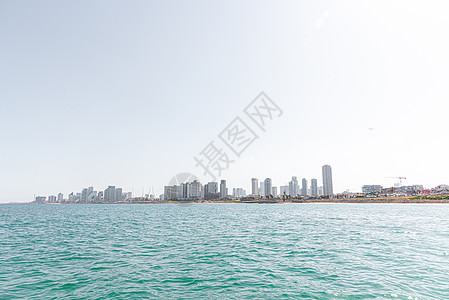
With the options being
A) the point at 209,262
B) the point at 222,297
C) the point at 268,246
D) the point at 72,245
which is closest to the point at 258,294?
the point at 222,297

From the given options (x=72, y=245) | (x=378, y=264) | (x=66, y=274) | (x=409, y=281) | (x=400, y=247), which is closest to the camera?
(x=409, y=281)

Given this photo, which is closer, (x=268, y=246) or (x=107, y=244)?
(x=268, y=246)

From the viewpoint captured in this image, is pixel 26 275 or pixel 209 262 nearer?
pixel 26 275

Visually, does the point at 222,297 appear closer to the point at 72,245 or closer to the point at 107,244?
the point at 107,244

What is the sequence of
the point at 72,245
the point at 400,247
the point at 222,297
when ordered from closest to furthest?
the point at 222,297
the point at 400,247
the point at 72,245

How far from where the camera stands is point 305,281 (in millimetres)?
16922

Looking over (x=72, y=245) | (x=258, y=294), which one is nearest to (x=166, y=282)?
(x=258, y=294)

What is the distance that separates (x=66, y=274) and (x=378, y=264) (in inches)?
1050

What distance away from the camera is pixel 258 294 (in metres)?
14.6

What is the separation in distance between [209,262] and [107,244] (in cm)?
1761

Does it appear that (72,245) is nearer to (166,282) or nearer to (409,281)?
(166,282)

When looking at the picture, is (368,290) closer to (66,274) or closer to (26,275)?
(66,274)

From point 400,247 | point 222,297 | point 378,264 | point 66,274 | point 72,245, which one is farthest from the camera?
point 72,245

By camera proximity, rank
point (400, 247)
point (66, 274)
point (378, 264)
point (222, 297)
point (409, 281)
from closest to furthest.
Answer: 1. point (222, 297)
2. point (409, 281)
3. point (66, 274)
4. point (378, 264)
5. point (400, 247)
